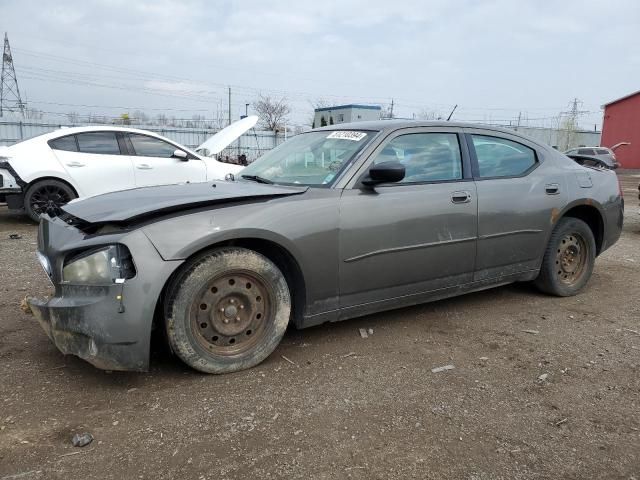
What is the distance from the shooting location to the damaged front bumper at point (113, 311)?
2637 millimetres

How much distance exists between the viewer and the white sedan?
7.55 m

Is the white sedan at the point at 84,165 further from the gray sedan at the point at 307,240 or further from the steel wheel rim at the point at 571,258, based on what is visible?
the steel wheel rim at the point at 571,258

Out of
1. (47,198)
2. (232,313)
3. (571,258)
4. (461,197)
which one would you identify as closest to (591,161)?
(571,258)

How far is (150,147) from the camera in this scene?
824 centimetres

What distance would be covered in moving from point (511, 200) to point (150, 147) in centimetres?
605

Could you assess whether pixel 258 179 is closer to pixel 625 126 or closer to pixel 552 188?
pixel 552 188

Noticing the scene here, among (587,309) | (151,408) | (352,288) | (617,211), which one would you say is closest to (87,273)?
(151,408)

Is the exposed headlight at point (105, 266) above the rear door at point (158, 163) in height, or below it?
below

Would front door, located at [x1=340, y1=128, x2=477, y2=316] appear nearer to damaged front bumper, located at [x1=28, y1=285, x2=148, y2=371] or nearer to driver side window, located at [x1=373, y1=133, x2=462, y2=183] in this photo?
driver side window, located at [x1=373, y1=133, x2=462, y2=183]

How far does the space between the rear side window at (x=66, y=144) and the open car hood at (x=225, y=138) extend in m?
1.98

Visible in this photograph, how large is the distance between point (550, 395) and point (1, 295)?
169 inches

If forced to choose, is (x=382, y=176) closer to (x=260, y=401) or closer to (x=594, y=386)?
(x=260, y=401)

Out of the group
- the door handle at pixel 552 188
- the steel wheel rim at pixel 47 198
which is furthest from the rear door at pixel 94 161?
the door handle at pixel 552 188

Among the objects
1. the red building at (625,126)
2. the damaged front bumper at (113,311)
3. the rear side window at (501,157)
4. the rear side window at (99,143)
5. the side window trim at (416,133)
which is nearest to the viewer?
the damaged front bumper at (113,311)
